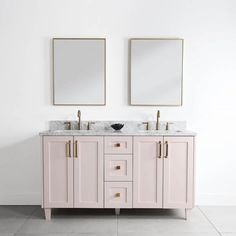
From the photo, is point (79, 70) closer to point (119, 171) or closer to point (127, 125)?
point (127, 125)

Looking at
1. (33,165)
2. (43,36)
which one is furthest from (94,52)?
(33,165)

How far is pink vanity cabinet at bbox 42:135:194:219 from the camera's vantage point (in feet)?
10.9

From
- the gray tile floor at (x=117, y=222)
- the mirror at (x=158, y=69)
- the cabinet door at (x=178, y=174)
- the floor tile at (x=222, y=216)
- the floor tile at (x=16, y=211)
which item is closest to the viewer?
the gray tile floor at (x=117, y=222)

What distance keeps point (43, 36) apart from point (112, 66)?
0.89 metres

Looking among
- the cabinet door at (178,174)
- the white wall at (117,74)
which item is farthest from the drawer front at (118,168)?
the white wall at (117,74)

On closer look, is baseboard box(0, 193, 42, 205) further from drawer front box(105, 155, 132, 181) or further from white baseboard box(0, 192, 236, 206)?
drawer front box(105, 155, 132, 181)

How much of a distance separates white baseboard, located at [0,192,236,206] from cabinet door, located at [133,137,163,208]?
81cm

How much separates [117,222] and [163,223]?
1.52 feet

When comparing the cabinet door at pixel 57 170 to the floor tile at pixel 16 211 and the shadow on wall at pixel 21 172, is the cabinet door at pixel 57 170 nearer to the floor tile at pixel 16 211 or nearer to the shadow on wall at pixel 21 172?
the floor tile at pixel 16 211

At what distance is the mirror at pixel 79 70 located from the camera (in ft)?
12.5

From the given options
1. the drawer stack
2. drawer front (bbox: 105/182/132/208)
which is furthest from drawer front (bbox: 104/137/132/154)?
drawer front (bbox: 105/182/132/208)

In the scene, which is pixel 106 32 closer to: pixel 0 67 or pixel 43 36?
pixel 43 36

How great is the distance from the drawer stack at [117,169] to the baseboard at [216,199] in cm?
102

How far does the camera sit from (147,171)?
333 centimetres
